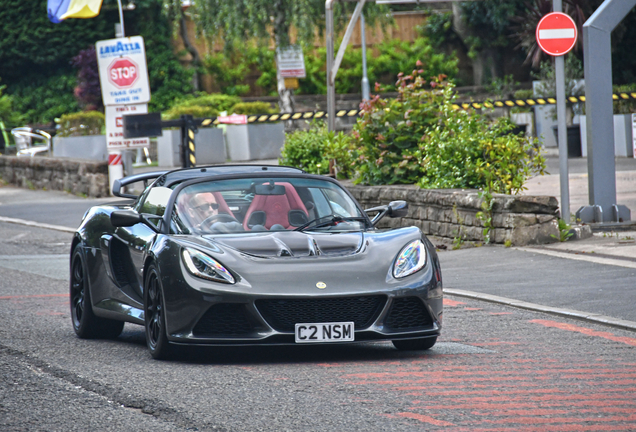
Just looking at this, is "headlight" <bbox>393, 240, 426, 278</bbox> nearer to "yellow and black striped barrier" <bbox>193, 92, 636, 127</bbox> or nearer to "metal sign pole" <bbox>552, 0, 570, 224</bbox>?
"metal sign pole" <bbox>552, 0, 570, 224</bbox>

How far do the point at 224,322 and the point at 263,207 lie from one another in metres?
1.25

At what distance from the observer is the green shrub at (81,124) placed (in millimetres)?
35500

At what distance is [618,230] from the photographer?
46.8 feet

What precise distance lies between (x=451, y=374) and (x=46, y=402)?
2383 mm

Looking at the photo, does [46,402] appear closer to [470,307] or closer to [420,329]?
[420,329]

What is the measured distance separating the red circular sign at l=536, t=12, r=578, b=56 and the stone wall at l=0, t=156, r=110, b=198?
1465 centimetres

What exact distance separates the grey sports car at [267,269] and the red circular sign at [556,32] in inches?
262

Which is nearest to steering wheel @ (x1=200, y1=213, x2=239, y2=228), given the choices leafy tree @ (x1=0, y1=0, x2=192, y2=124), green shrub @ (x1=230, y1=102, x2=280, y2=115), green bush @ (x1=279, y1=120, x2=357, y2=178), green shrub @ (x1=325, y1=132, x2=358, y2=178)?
green bush @ (x1=279, y1=120, x2=357, y2=178)

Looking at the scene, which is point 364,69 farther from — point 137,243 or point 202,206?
point 202,206

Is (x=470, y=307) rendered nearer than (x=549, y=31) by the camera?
Yes

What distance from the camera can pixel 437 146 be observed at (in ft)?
50.4

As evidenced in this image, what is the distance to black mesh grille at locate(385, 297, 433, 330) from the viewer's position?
7.05m

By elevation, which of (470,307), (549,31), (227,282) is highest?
(549,31)

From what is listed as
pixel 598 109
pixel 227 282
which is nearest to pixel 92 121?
pixel 598 109
